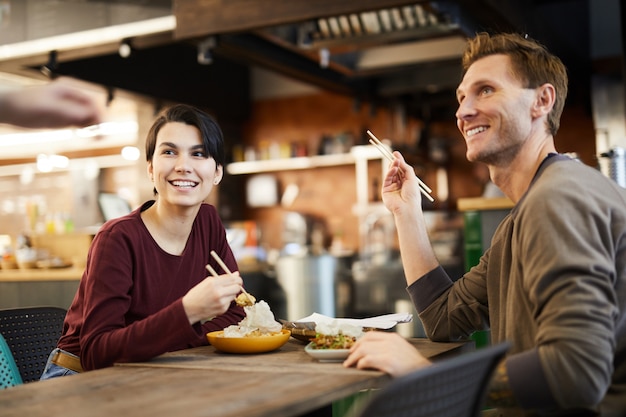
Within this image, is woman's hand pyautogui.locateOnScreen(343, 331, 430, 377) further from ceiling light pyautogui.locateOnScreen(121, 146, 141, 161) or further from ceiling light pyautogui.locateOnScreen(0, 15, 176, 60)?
ceiling light pyautogui.locateOnScreen(121, 146, 141, 161)

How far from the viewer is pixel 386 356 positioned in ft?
4.92

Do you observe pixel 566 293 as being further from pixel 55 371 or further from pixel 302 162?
pixel 302 162

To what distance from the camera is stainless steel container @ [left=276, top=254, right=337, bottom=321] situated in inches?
237

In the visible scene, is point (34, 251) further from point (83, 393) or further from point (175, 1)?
point (83, 393)

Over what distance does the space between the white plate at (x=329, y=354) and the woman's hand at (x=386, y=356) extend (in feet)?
0.18

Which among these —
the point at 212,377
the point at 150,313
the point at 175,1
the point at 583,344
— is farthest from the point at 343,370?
the point at 175,1

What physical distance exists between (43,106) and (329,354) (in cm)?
667

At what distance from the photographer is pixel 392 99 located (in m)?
7.82

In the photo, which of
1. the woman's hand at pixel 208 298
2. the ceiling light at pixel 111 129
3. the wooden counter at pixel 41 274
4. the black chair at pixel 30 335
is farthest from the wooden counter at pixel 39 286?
the ceiling light at pixel 111 129

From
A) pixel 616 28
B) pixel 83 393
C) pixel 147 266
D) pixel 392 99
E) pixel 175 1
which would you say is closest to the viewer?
pixel 83 393

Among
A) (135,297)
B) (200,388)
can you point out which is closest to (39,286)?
(135,297)

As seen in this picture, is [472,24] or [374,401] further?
[472,24]

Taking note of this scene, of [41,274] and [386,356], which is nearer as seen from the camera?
[386,356]

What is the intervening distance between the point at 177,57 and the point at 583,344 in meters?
6.80
